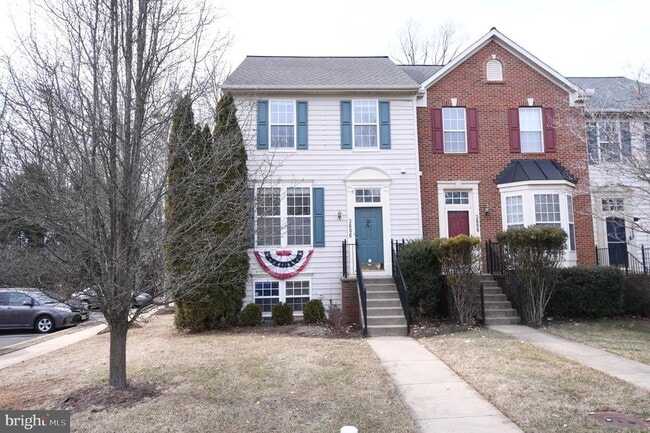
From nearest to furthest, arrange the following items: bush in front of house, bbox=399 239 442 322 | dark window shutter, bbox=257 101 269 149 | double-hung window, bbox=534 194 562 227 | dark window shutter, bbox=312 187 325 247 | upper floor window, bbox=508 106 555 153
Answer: bush in front of house, bbox=399 239 442 322, dark window shutter, bbox=312 187 325 247, double-hung window, bbox=534 194 562 227, dark window shutter, bbox=257 101 269 149, upper floor window, bbox=508 106 555 153

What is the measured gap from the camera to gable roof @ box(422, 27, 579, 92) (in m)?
14.1

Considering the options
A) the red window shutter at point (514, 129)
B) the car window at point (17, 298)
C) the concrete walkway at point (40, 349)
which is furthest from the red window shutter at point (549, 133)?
the car window at point (17, 298)

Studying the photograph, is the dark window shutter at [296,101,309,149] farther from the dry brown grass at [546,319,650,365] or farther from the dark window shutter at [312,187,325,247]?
the dry brown grass at [546,319,650,365]

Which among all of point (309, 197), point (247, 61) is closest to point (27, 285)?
point (309, 197)

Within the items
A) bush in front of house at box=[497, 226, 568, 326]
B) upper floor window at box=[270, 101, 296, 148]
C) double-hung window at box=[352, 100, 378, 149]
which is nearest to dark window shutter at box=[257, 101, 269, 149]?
upper floor window at box=[270, 101, 296, 148]

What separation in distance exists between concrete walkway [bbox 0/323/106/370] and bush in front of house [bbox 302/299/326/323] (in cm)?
583

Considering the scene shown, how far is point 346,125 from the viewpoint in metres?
13.3

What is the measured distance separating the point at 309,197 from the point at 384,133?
9.76 feet

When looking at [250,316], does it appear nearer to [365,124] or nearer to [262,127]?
[262,127]

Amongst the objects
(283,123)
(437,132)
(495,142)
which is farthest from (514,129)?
(283,123)

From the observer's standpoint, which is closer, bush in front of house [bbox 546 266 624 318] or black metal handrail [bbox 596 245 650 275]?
bush in front of house [bbox 546 266 624 318]

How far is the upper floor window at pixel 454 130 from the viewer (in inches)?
551

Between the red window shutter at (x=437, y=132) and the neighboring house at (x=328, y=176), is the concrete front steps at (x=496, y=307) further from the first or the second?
the red window shutter at (x=437, y=132)

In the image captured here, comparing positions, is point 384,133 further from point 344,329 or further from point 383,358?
point 383,358
